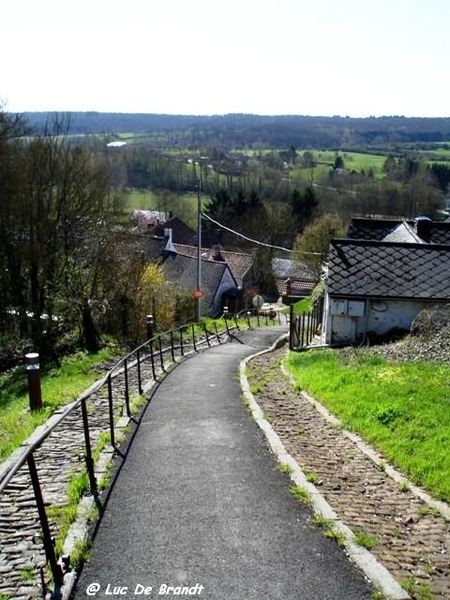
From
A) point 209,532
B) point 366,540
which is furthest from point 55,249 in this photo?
point 366,540

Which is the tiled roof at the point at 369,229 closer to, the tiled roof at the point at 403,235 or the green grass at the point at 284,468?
the tiled roof at the point at 403,235

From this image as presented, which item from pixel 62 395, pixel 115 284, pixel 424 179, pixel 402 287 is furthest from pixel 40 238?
pixel 424 179

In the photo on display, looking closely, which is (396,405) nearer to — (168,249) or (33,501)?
(33,501)

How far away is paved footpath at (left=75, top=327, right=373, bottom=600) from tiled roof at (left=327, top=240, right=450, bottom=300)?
9616 millimetres

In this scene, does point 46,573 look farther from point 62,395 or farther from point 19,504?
point 62,395

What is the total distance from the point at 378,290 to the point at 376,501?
11.2 meters

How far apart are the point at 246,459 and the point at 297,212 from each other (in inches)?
2171

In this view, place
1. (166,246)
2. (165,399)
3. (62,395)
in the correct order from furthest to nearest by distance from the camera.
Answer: (166,246) < (62,395) < (165,399)

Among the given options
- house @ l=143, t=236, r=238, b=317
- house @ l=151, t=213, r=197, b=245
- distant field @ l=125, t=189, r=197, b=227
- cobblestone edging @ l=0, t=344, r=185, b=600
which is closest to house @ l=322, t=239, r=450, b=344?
cobblestone edging @ l=0, t=344, r=185, b=600

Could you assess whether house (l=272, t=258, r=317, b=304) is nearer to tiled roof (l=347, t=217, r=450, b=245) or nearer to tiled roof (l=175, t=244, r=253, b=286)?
tiled roof (l=175, t=244, r=253, b=286)

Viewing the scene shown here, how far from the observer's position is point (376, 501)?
6285 mm

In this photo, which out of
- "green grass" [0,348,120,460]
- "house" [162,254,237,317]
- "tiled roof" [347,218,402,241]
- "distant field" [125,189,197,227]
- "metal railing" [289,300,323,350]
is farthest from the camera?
"distant field" [125,189,197,227]

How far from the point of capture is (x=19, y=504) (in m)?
5.77

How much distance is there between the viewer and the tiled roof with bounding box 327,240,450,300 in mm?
16812
